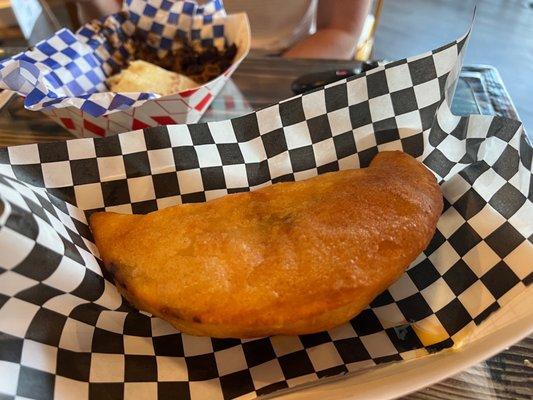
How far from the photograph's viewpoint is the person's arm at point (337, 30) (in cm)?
176

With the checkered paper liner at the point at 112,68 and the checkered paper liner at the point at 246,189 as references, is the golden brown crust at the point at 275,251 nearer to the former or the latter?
the checkered paper liner at the point at 246,189

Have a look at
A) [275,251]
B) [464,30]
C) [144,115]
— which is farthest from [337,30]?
[464,30]

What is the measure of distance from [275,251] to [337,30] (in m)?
1.43

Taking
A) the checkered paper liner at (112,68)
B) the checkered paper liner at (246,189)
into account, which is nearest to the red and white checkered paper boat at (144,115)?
the checkered paper liner at (112,68)

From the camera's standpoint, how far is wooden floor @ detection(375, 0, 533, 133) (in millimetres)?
2631

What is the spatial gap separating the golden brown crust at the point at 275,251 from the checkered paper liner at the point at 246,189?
0.06 metres

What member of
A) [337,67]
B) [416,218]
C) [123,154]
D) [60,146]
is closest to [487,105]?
[337,67]

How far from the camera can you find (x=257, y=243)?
0.71 m

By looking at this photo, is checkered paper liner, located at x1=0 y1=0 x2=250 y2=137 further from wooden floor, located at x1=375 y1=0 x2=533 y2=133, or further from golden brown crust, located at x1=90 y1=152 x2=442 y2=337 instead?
wooden floor, located at x1=375 y1=0 x2=533 y2=133

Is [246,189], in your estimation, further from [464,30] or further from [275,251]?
[464,30]

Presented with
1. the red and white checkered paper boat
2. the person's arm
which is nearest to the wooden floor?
the person's arm

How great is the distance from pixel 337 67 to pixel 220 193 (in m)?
0.73

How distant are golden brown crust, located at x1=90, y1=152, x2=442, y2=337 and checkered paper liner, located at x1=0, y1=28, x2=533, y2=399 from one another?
6 cm

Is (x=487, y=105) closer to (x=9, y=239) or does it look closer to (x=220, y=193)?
(x=220, y=193)
